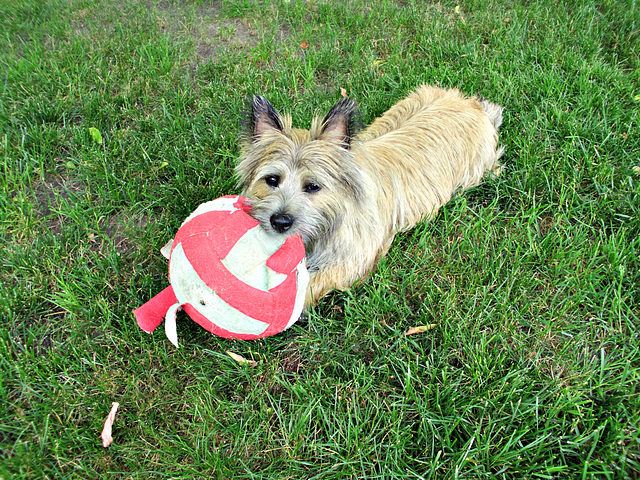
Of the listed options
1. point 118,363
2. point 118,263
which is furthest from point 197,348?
point 118,263

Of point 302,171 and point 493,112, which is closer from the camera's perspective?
point 302,171

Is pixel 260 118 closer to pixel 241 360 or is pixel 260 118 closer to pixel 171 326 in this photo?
pixel 171 326

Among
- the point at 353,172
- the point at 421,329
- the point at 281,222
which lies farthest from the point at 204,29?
the point at 421,329

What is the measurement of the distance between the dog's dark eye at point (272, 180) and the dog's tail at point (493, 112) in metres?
2.19

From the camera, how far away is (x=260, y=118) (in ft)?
8.41

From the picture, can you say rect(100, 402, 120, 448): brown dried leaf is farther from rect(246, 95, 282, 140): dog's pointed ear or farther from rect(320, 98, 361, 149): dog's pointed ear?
rect(320, 98, 361, 149): dog's pointed ear

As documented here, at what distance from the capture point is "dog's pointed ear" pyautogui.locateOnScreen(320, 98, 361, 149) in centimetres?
243

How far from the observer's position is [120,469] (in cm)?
218

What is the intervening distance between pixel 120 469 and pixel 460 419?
1.68 meters

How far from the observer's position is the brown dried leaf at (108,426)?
2.23 meters

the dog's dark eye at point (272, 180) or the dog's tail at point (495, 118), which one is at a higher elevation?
the dog's dark eye at point (272, 180)

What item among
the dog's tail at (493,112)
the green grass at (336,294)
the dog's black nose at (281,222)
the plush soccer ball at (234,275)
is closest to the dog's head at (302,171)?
the dog's black nose at (281,222)

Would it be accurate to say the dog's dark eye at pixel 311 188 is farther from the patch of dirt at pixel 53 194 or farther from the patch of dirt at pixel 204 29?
the patch of dirt at pixel 204 29

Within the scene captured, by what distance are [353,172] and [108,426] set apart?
1873 mm
